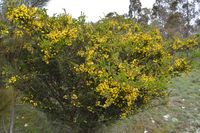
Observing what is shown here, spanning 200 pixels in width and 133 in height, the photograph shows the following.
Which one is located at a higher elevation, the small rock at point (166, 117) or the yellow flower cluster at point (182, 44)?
the yellow flower cluster at point (182, 44)

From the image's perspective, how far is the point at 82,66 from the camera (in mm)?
4426

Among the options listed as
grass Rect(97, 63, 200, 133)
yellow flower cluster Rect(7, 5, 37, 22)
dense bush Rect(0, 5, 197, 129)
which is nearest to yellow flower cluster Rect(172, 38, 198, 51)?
dense bush Rect(0, 5, 197, 129)

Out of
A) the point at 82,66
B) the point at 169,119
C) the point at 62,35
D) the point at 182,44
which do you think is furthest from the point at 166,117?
the point at 62,35

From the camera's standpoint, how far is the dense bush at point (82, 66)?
173 inches

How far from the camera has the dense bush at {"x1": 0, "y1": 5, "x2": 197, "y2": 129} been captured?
439 cm

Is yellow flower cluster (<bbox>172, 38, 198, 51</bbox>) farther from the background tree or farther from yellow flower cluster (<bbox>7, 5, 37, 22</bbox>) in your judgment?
the background tree

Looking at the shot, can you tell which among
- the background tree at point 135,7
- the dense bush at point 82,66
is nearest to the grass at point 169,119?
the dense bush at point 82,66

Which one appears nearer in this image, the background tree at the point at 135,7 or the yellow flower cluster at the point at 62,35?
the yellow flower cluster at the point at 62,35

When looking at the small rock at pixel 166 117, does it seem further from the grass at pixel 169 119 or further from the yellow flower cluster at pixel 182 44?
the yellow flower cluster at pixel 182 44

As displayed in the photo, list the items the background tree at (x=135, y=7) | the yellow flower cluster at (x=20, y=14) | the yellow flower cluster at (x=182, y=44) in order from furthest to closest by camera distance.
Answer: the background tree at (x=135, y=7) < the yellow flower cluster at (x=182, y=44) < the yellow flower cluster at (x=20, y=14)

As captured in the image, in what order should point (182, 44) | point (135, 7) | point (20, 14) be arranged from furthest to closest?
point (135, 7) → point (182, 44) → point (20, 14)

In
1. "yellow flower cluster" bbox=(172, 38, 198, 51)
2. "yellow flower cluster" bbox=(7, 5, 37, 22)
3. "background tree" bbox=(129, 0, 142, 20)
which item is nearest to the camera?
"yellow flower cluster" bbox=(7, 5, 37, 22)

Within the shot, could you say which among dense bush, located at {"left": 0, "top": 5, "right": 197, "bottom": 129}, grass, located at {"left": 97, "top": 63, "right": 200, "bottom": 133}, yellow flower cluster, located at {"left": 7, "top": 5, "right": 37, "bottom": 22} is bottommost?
grass, located at {"left": 97, "top": 63, "right": 200, "bottom": 133}

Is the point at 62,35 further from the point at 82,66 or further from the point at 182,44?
the point at 182,44
